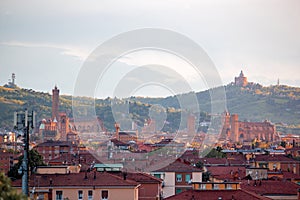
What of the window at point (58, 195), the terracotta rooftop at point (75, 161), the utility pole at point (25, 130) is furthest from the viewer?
the terracotta rooftop at point (75, 161)

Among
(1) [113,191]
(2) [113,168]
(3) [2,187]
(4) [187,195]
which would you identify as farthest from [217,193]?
(3) [2,187]

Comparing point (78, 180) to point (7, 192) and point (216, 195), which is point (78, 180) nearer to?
point (216, 195)

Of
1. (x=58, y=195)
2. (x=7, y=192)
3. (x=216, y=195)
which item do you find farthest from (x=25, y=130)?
(x=58, y=195)

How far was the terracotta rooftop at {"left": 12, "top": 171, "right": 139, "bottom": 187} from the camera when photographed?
49.2 m

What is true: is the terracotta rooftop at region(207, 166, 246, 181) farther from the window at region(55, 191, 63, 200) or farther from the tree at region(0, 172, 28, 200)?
the tree at region(0, 172, 28, 200)

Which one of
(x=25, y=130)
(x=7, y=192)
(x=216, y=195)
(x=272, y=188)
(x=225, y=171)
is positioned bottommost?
(x=225, y=171)

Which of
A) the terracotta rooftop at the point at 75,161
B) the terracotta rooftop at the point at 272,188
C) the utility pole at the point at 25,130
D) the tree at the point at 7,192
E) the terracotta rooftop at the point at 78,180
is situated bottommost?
the terracotta rooftop at the point at 272,188

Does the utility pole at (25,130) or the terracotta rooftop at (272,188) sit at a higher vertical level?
the utility pole at (25,130)

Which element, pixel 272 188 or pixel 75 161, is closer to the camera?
pixel 272 188

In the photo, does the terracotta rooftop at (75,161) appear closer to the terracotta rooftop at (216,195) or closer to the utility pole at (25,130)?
the terracotta rooftop at (216,195)

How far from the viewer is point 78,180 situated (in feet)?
164

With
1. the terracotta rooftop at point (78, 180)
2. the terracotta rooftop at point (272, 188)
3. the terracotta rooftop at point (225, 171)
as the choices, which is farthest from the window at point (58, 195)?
the terracotta rooftop at point (225, 171)

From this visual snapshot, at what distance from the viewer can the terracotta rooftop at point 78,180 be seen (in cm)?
4922

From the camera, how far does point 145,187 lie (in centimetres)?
5728
